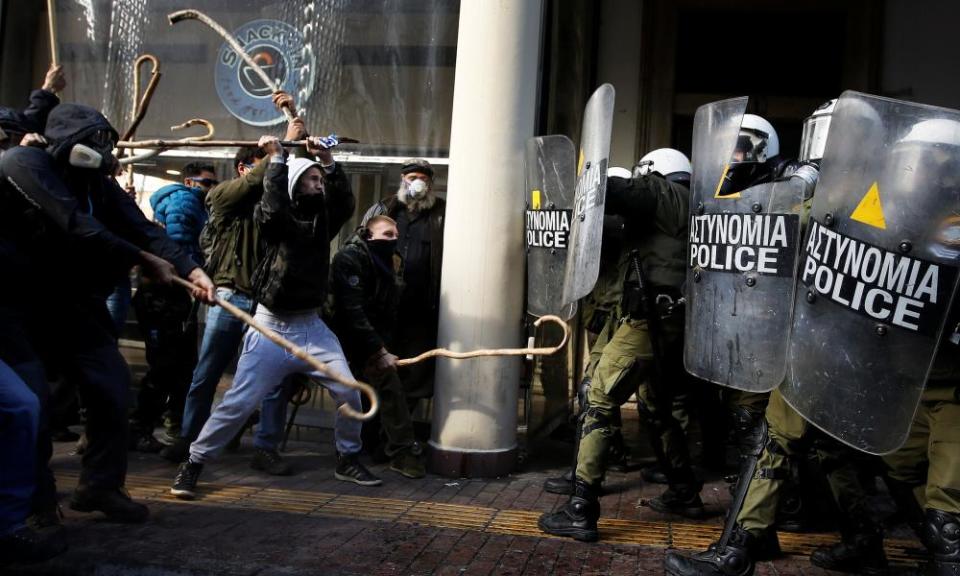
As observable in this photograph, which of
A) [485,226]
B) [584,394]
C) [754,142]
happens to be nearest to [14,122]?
[485,226]

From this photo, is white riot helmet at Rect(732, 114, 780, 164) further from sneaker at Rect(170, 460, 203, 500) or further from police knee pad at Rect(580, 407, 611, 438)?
sneaker at Rect(170, 460, 203, 500)

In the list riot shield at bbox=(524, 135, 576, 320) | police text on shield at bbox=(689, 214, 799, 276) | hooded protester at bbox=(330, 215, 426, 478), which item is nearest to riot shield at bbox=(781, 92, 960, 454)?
police text on shield at bbox=(689, 214, 799, 276)

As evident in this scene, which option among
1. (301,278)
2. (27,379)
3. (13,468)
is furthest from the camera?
(301,278)

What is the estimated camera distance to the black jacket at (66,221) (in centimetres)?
415

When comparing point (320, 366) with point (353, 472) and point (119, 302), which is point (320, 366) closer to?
point (353, 472)

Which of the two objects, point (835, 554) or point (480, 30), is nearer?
point (835, 554)

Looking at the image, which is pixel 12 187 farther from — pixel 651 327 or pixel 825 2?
pixel 825 2

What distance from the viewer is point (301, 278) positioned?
5.12 m

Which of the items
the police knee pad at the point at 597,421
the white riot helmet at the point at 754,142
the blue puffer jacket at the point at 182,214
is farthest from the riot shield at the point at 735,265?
the blue puffer jacket at the point at 182,214

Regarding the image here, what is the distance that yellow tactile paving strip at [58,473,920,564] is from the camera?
4633 mm

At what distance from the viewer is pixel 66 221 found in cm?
413

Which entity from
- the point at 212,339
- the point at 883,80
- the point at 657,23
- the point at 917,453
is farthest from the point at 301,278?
the point at 883,80

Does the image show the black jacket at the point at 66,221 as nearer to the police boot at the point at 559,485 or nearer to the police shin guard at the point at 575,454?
the police shin guard at the point at 575,454

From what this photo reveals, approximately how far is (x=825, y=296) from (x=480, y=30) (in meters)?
3.06
